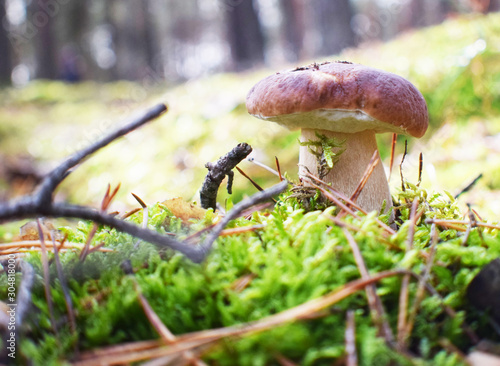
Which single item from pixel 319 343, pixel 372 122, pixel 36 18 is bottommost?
pixel 319 343

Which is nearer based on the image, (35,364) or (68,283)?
(35,364)

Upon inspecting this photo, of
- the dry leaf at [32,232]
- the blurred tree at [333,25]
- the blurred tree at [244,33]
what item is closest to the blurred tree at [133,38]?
the blurred tree at [244,33]

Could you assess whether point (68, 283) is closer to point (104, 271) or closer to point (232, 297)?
point (104, 271)

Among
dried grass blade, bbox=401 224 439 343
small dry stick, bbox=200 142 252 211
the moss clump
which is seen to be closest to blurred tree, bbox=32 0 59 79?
small dry stick, bbox=200 142 252 211

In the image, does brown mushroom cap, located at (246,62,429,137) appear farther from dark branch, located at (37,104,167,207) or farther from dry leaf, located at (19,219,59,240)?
dry leaf, located at (19,219,59,240)

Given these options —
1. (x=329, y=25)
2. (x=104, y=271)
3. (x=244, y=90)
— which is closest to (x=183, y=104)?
(x=244, y=90)

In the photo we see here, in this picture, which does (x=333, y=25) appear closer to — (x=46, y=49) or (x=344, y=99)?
(x=344, y=99)

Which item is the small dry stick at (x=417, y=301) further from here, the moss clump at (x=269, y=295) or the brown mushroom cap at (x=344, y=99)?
the brown mushroom cap at (x=344, y=99)
